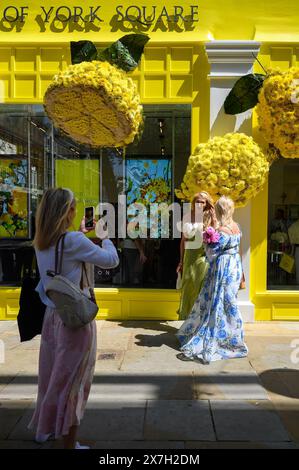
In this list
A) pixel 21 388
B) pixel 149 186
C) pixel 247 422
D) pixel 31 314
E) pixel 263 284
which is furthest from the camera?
pixel 149 186

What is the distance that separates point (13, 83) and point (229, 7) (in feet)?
10.4

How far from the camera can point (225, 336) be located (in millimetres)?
5016

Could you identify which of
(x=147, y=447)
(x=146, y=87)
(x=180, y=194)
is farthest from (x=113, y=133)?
(x=147, y=447)

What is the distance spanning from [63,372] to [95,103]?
295 cm

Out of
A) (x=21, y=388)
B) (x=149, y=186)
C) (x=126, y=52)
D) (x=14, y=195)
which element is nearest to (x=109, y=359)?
(x=21, y=388)

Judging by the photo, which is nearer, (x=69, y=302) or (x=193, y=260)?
(x=69, y=302)

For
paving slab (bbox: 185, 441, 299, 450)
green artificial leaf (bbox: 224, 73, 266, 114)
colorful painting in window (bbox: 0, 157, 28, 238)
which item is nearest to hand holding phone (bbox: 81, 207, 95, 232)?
Result: paving slab (bbox: 185, 441, 299, 450)

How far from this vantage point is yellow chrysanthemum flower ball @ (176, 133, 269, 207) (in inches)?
209

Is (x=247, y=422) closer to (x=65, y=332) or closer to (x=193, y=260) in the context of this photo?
(x=65, y=332)

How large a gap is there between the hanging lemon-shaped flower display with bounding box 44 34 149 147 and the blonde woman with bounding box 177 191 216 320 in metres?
1.12

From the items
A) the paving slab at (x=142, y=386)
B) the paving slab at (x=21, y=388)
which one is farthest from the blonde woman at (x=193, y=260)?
the paving slab at (x=21, y=388)

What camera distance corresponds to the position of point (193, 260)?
225 inches

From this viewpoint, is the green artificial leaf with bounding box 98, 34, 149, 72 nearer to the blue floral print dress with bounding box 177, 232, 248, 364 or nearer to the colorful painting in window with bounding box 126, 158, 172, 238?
the colorful painting in window with bounding box 126, 158, 172, 238
